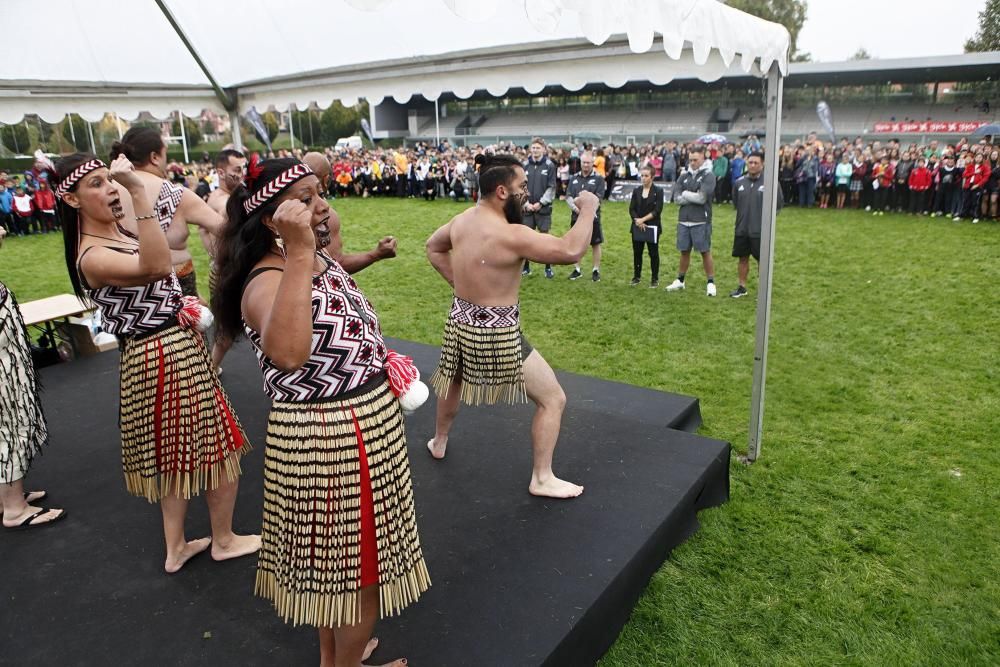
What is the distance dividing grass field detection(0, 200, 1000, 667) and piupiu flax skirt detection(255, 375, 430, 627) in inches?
50.6

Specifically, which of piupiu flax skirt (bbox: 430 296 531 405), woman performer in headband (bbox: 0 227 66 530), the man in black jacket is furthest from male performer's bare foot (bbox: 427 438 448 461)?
the man in black jacket

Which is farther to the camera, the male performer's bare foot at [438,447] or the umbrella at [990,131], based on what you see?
the umbrella at [990,131]

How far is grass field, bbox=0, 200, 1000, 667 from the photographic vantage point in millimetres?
2842

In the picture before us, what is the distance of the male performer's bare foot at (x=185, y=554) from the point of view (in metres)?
2.85

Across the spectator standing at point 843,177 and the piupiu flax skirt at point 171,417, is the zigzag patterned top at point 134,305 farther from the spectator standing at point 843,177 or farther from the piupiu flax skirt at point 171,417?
the spectator standing at point 843,177

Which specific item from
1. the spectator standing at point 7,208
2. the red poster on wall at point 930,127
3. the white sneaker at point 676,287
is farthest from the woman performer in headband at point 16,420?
the red poster on wall at point 930,127

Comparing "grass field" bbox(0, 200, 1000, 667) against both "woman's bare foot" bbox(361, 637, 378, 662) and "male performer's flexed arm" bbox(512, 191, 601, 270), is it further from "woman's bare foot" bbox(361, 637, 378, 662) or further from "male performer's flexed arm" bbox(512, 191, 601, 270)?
"male performer's flexed arm" bbox(512, 191, 601, 270)

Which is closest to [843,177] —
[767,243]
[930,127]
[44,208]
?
[767,243]

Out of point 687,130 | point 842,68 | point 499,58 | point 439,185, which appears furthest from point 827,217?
point 687,130

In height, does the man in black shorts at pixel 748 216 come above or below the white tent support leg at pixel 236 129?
below

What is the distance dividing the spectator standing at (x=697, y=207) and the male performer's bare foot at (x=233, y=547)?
6.61 metres

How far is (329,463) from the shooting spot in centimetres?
185

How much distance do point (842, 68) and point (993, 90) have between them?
8.88 m

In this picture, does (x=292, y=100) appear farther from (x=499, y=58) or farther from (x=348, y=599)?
(x=348, y=599)
